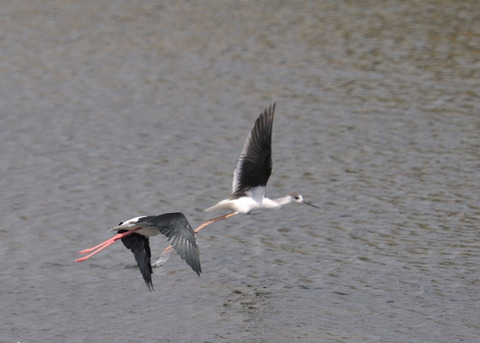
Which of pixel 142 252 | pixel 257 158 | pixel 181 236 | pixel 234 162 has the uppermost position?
pixel 257 158

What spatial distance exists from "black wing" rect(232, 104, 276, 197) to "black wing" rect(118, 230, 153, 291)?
1.12 m

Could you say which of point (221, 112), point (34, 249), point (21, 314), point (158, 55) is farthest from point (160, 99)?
point (21, 314)

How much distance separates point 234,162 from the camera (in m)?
12.2

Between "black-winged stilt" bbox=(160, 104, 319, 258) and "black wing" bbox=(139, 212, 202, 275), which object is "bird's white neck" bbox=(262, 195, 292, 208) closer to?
"black-winged stilt" bbox=(160, 104, 319, 258)

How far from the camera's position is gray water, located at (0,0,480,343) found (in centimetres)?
838

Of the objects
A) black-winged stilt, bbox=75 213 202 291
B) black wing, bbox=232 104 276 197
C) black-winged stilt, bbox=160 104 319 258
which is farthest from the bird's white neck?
black-winged stilt, bbox=75 213 202 291

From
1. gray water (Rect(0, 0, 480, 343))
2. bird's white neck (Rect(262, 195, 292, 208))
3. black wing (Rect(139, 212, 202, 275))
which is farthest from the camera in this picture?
bird's white neck (Rect(262, 195, 292, 208))

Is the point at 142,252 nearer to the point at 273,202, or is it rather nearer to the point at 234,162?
the point at 273,202

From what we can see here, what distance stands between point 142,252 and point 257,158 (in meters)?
1.43

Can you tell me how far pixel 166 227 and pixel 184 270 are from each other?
5.10ft

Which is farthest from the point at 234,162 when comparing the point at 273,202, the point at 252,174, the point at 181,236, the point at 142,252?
the point at 181,236

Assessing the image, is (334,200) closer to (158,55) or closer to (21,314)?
(21,314)

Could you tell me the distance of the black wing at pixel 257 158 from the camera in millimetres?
9117

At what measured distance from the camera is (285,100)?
1456cm
